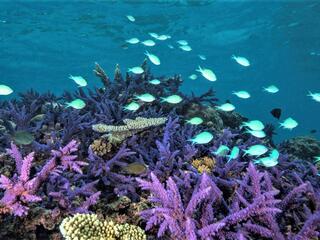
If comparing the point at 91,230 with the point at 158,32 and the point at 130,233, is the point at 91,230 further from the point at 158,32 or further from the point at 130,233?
the point at 158,32

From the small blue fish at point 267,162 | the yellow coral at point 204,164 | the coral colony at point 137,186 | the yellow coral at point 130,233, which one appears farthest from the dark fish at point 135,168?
the small blue fish at point 267,162

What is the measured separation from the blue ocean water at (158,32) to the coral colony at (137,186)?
14.1m

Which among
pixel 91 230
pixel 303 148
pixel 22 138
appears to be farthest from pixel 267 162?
pixel 303 148

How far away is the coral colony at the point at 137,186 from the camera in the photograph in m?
3.37

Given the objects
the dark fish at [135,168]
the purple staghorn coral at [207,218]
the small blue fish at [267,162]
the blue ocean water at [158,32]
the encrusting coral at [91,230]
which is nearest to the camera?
the encrusting coral at [91,230]

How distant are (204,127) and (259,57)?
4297 centimetres

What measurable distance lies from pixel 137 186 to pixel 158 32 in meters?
32.5

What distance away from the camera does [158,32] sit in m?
35.2

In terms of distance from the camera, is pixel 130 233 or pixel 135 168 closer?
pixel 130 233

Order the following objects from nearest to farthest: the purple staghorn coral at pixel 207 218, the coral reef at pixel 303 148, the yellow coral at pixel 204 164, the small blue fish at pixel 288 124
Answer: the purple staghorn coral at pixel 207 218
the yellow coral at pixel 204 164
the small blue fish at pixel 288 124
the coral reef at pixel 303 148

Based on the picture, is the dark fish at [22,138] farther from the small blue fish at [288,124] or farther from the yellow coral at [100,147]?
the small blue fish at [288,124]

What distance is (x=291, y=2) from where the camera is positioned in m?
28.5

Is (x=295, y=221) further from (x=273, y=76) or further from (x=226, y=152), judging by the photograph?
(x=273, y=76)

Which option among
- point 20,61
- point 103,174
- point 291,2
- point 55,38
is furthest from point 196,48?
point 103,174
